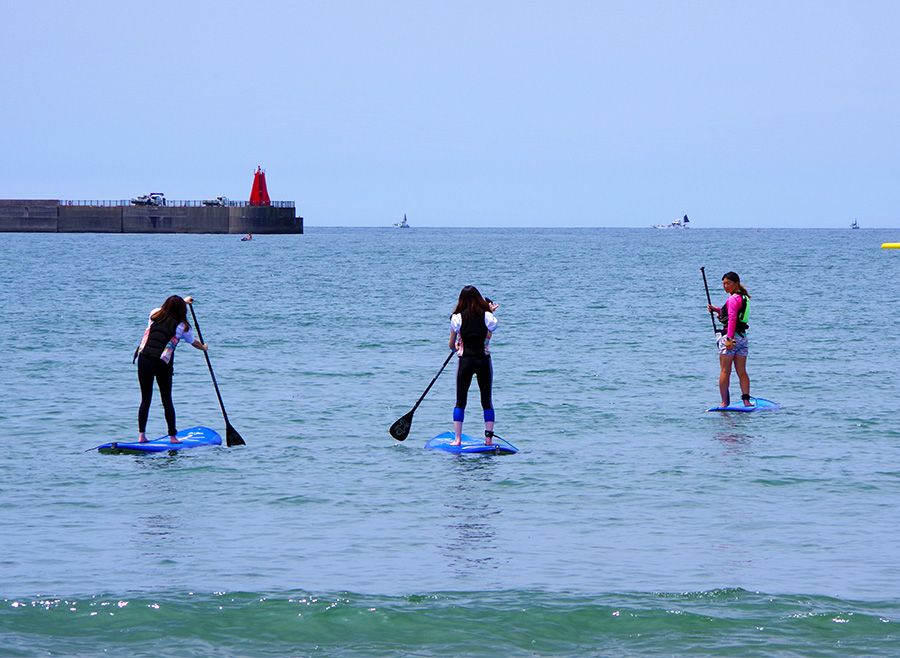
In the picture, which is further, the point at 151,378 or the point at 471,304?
the point at 151,378

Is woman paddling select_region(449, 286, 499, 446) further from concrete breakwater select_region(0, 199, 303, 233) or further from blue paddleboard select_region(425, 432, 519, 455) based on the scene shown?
concrete breakwater select_region(0, 199, 303, 233)

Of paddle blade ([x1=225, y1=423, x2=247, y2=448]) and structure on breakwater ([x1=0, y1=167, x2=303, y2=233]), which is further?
structure on breakwater ([x1=0, y1=167, x2=303, y2=233])

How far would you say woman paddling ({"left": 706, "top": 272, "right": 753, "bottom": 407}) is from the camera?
55.5 ft

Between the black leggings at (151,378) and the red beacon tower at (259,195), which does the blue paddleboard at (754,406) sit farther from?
the red beacon tower at (259,195)

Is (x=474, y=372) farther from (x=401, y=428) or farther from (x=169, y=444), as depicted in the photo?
(x=169, y=444)

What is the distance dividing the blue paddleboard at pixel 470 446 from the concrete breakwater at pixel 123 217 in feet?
420

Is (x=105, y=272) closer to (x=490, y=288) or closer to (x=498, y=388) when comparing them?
(x=490, y=288)

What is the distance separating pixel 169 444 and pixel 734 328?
7.26 metres

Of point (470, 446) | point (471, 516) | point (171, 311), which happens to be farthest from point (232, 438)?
point (471, 516)

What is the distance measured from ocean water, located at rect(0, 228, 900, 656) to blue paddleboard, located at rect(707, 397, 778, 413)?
178 mm

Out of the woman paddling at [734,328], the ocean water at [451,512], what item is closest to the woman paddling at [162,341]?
the ocean water at [451,512]

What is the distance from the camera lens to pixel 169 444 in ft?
48.7

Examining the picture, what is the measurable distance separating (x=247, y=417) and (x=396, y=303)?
90.4ft

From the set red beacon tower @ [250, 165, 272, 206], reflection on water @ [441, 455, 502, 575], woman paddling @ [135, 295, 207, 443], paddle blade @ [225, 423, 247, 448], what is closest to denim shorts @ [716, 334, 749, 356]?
reflection on water @ [441, 455, 502, 575]
